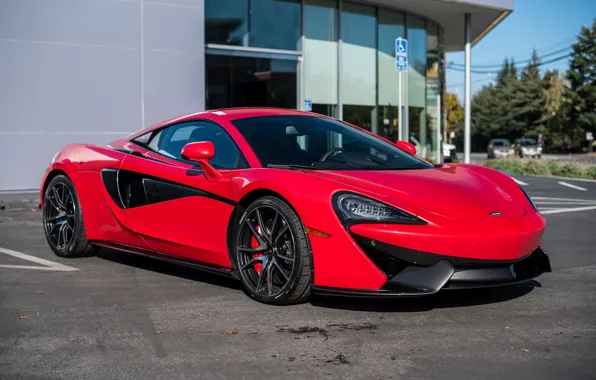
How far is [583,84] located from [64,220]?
254 feet

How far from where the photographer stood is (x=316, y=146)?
5555 millimetres

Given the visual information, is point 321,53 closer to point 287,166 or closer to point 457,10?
point 457,10

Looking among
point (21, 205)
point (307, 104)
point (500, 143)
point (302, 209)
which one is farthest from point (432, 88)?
point (500, 143)

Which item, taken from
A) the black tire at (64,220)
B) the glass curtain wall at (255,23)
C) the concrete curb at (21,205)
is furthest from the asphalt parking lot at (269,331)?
the glass curtain wall at (255,23)

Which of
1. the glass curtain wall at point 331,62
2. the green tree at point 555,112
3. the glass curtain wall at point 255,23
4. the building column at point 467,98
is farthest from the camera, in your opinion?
the green tree at point 555,112

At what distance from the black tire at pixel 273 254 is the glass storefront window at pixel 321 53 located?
15732mm

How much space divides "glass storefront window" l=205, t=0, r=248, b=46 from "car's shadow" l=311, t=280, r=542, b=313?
1385 centimetres

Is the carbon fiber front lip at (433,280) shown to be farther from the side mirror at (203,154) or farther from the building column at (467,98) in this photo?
the building column at (467,98)

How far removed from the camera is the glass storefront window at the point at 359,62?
2152cm

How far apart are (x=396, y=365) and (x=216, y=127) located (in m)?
2.67

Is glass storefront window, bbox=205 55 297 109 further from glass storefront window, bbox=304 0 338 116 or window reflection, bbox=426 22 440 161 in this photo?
window reflection, bbox=426 22 440 161

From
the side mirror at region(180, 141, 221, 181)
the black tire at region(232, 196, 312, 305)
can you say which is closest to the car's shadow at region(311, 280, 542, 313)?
the black tire at region(232, 196, 312, 305)

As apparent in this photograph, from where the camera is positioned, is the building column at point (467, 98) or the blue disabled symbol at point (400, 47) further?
the building column at point (467, 98)

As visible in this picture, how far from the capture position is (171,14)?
15.9 meters
